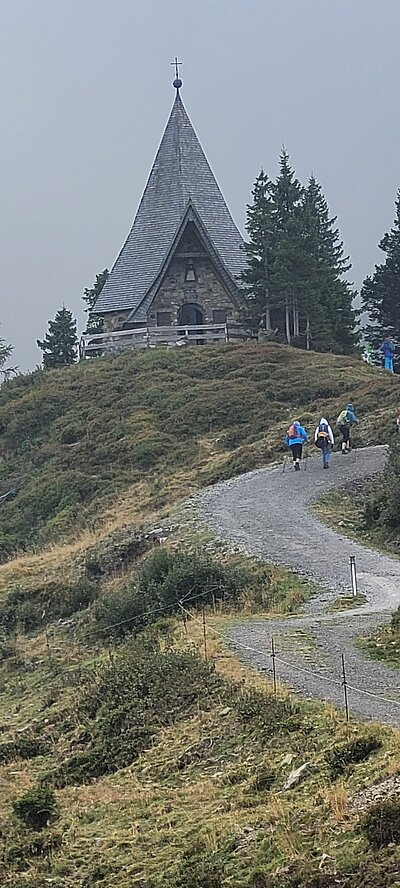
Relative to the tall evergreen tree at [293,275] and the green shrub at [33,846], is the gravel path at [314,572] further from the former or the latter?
the tall evergreen tree at [293,275]

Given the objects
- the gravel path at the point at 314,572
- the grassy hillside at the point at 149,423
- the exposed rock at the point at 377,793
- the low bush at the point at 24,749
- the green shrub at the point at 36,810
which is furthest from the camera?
the grassy hillside at the point at 149,423

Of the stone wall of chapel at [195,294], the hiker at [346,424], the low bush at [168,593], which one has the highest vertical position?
the stone wall of chapel at [195,294]

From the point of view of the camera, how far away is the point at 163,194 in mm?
61500

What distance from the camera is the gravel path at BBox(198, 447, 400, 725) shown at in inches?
507

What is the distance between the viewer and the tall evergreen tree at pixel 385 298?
56406mm

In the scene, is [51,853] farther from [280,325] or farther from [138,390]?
[280,325]

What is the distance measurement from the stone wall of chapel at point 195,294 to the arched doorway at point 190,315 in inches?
14.9

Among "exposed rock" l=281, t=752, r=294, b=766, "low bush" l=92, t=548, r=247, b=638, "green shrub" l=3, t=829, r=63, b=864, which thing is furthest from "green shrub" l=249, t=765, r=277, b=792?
"low bush" l=92, t=548, r=247, b=638

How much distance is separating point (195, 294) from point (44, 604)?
115 ft

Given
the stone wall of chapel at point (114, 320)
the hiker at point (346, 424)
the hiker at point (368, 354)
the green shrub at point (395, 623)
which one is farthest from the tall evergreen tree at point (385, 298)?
the green shrub at point (395, 623)

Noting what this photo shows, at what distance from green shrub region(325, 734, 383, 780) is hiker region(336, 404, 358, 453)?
2267 centimetres

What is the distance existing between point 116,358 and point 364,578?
34265 mm

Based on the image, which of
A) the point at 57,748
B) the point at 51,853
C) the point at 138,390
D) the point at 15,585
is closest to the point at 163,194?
the point at 138,390

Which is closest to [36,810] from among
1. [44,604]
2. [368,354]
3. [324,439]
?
[44,604]
